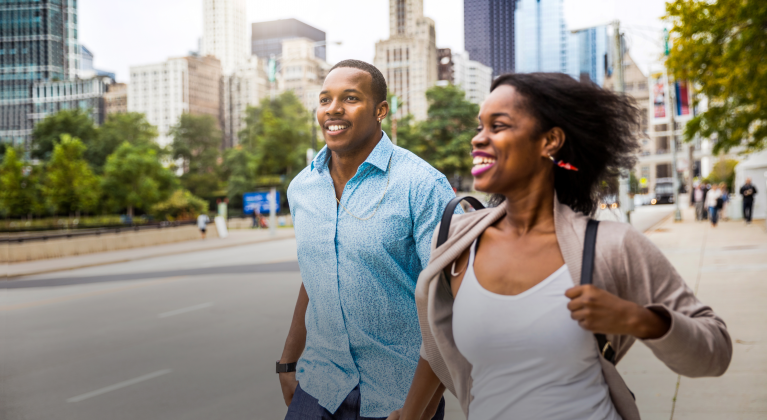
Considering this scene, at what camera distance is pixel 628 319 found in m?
1.42

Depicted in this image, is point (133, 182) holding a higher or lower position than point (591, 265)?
higher

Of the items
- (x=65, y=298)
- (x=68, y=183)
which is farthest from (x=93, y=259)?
(x=68, y=183)

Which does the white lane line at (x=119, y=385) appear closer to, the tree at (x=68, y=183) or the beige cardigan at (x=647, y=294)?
the beige cardigan at (x=647, y=294)

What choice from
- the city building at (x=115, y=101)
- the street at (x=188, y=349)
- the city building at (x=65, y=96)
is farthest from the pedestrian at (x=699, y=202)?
the city building at (x=115, y=101)

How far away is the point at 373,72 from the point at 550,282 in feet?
3.87

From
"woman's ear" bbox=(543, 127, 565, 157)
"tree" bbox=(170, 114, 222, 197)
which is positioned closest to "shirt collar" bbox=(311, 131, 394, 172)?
"woman's ear" bbox=(543, 127, 565, 157)

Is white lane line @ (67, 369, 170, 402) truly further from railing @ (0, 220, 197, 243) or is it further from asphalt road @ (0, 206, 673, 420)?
railing @ (0, 220, 197, 243)

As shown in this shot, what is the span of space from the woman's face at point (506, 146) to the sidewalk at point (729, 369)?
153 inches

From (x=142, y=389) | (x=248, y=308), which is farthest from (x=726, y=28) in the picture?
(x=142, y=389)

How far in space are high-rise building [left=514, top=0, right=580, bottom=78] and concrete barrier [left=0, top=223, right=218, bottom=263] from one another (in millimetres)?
22774

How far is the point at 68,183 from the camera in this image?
131ft

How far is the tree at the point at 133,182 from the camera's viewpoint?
46.7 m

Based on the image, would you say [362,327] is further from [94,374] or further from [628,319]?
[94,374]

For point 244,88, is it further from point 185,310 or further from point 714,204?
point 185,310
